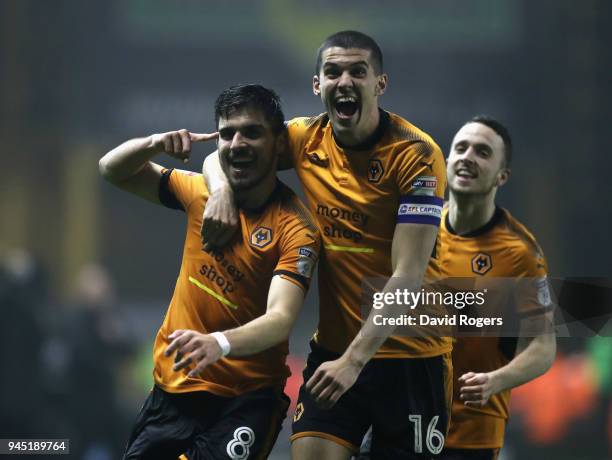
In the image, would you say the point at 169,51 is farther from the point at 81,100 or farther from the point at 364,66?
the point at 364,66

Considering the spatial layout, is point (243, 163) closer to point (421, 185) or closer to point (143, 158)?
point (143, 158)

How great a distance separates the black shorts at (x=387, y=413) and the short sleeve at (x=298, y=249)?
1.68 ft

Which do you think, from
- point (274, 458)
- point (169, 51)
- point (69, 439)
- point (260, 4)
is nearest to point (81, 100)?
point (169, 51)

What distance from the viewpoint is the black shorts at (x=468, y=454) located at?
19.6 feet

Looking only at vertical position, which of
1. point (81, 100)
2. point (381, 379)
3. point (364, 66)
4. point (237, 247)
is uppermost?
point (81, 100)

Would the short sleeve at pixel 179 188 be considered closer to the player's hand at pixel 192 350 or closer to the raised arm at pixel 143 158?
the raised arm at pixel 143 158

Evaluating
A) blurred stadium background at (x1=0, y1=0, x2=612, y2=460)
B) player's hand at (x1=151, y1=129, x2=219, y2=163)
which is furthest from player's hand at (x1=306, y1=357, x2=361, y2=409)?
blurred stadium background at (x1=0, y1=0, x2=612, y2=460)

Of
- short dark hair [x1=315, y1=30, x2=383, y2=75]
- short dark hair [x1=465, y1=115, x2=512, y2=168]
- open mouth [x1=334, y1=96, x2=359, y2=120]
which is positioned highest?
short dark hair [x1=315, y1=30, x2=383, y2=75]

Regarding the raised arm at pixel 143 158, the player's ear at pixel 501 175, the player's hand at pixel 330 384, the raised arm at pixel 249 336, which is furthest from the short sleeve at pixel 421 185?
the player's ear at pixel 501 175

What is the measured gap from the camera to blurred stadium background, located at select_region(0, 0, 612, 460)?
1812 cm

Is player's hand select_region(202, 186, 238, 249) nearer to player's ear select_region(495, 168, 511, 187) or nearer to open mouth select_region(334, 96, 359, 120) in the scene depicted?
open mouth select_region(334, 96, 359, 120)

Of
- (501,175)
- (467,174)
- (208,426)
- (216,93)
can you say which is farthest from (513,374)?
(216,93)

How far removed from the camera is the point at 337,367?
503cm

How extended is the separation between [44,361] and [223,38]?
34.2 feet
